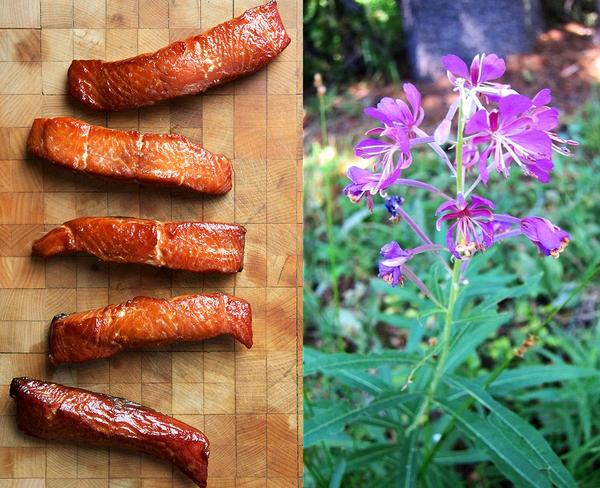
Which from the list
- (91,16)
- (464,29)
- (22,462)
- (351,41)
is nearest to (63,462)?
(22,462)

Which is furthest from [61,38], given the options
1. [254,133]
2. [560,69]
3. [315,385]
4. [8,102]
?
[560,69]

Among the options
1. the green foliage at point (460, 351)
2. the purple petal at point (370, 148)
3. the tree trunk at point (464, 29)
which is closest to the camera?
the purple petal at point (370, 148)

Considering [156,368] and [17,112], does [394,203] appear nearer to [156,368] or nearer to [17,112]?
[156,368]

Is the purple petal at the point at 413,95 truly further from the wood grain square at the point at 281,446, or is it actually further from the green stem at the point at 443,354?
the wood grain square at the point at 281,446

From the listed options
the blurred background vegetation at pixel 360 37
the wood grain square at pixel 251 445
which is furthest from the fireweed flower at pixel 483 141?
the blurred background vegetation at pixel 360 37

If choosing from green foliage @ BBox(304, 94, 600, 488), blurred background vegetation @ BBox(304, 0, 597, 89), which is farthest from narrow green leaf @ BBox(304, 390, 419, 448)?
blurred background vegetation @ BBox(304, 0, 597, 89)

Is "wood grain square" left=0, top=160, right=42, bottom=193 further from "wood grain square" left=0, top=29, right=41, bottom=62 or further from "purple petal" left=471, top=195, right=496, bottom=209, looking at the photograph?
"purple petal" left=471, top=195, right=496, bottom=209

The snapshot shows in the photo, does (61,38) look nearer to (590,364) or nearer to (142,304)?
(142,304)
